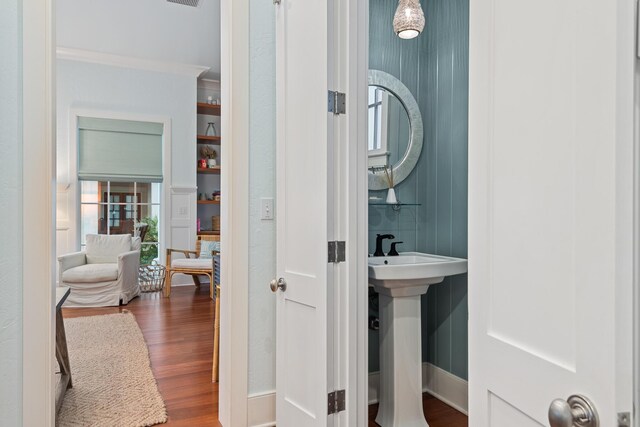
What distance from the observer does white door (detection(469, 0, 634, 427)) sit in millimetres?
569

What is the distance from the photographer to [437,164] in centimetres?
271

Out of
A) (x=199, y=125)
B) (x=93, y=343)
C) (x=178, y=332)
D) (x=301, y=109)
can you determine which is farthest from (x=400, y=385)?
(x=199, y=125)

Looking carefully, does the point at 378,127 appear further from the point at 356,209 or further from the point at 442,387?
the point at 442,387

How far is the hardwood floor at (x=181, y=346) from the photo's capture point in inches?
97.2

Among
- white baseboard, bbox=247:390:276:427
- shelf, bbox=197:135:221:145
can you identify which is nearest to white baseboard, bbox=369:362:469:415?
white baseboard, bbox=247:390:276:427

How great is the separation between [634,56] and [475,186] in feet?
1.23

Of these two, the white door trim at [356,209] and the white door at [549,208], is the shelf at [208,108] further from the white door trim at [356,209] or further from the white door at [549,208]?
the white door at [549,208]

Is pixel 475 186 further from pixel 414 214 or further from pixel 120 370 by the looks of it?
pixel 120 370

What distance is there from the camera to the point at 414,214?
9.18 feet

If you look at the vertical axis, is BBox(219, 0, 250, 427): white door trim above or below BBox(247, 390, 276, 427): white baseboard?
above

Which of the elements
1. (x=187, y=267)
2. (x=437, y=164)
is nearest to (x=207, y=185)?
(x=187, y=267)

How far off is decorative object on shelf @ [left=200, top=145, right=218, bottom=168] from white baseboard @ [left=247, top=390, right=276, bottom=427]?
5212 mm

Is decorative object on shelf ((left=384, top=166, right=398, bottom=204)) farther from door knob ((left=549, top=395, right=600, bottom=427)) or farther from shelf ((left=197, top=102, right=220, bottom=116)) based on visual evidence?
shelf ((left=197, top=102, right=220, bottom=116))

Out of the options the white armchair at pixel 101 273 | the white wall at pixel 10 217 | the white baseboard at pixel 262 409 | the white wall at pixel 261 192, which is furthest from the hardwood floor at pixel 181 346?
the white wall at pixel 10 217
